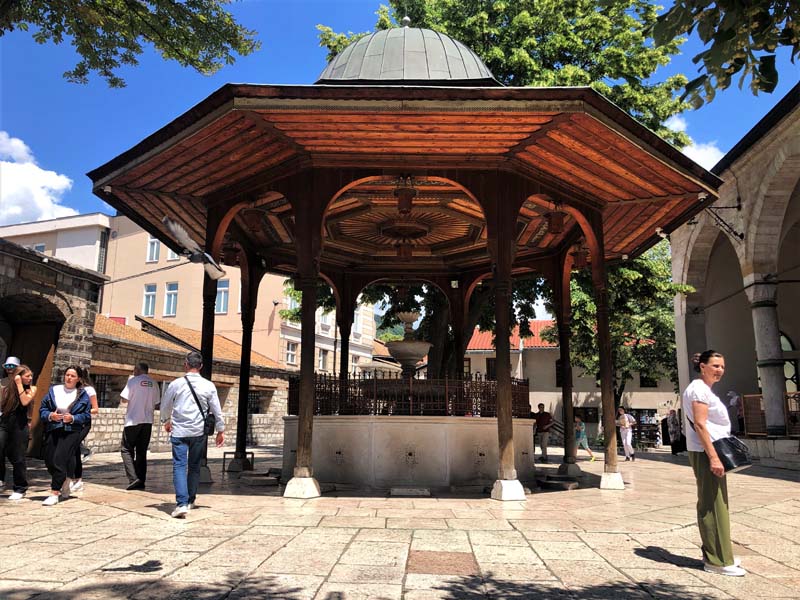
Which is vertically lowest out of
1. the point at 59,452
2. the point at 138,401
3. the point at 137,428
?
the point at 59,452

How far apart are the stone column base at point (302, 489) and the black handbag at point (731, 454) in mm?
4717

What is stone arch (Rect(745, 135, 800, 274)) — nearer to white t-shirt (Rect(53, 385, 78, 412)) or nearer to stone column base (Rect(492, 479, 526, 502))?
stone column base (Rect(492, 479, 526, 502))

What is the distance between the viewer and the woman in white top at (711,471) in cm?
407

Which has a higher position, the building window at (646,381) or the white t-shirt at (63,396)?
the building window at (646,381)

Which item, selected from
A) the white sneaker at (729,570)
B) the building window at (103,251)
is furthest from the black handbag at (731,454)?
the building window at (103,251)

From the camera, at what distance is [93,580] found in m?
3.59

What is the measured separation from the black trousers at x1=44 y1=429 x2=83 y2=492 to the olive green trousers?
5.97m

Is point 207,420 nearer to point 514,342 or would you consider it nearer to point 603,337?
point 603,337

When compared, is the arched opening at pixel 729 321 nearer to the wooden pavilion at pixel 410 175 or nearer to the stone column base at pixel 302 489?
the wooden pavilion at pixel 410 175

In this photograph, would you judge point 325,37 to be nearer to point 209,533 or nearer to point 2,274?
point 2,274

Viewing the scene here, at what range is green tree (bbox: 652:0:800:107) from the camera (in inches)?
115

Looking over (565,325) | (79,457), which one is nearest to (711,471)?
(79,457)

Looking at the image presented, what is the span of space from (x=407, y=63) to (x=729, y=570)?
28.1 ft

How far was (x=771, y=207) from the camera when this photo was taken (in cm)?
1427
